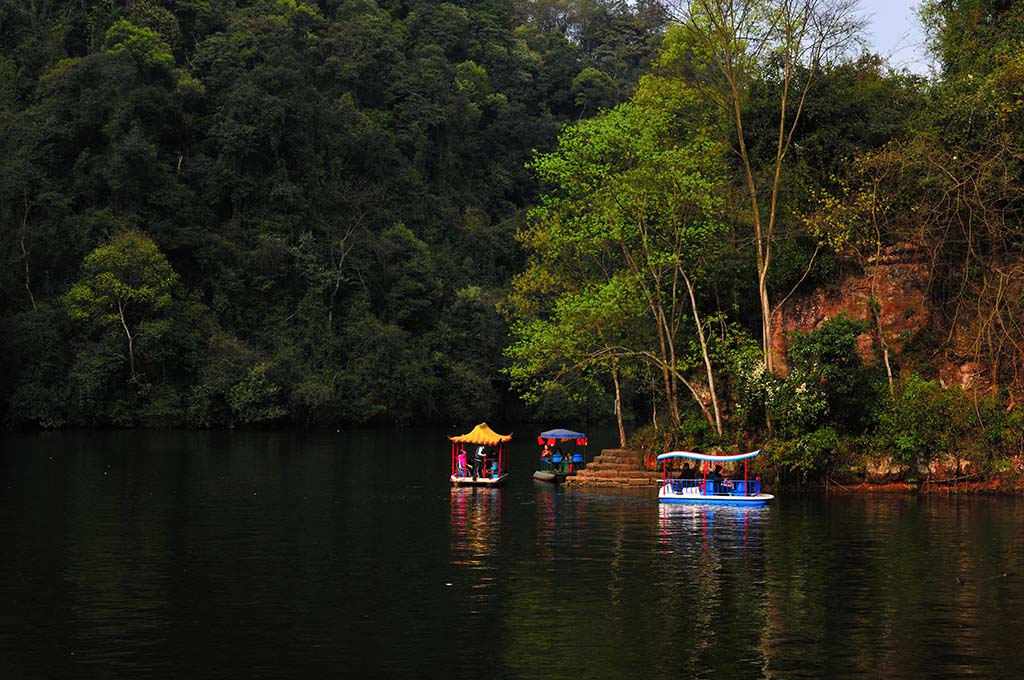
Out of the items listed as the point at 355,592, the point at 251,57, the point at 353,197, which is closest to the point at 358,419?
the point at 353,197

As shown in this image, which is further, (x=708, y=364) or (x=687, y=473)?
(x=708, y=364)

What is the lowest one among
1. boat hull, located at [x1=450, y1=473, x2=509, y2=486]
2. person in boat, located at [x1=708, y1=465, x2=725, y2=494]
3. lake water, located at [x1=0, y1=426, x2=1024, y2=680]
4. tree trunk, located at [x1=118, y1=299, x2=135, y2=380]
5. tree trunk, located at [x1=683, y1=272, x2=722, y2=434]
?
lake water, located at [x1=0, y1=426, x2=1024, y2=680]

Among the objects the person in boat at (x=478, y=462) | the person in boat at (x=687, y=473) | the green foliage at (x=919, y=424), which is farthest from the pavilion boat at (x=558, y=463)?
the green foliage at (x=919, y=424)

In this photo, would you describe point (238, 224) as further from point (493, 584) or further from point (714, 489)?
point (493, 584)

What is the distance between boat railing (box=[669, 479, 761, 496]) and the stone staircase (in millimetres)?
4910

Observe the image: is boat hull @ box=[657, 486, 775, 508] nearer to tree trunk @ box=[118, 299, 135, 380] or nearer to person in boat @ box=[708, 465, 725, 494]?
person in boat @ box=[708, 465, 725, 494]

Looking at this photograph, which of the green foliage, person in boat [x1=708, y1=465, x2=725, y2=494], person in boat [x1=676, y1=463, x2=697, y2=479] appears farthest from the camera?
person in boat [x1=676, y1=463, x2=697, y2=479]

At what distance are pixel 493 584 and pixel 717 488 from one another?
2084 centimetres

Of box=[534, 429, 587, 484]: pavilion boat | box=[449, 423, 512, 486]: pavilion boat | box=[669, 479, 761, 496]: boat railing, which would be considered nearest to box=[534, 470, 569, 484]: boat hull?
box=[534, 429, 587, 484]: pavilion boat

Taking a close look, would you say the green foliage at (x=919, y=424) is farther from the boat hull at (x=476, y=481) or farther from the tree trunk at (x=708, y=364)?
the boat hull at (x=476, y=481)

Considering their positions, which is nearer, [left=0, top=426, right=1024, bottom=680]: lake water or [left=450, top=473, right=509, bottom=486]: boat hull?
[left=0, top=426, right=1024, bottom=680]: lake water

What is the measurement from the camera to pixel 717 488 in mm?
49781

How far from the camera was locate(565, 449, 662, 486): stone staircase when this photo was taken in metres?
56.5


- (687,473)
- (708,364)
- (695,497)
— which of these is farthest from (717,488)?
(708,364)
